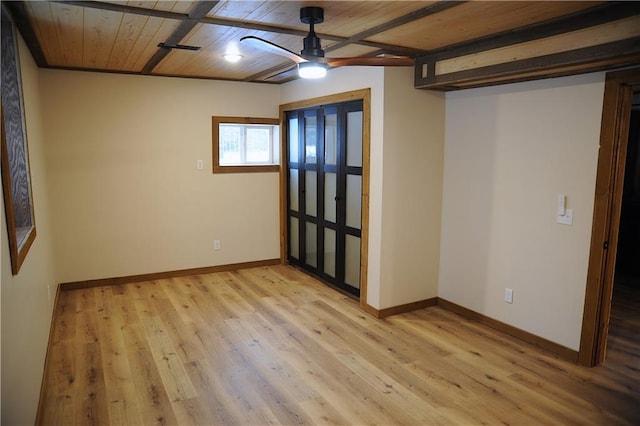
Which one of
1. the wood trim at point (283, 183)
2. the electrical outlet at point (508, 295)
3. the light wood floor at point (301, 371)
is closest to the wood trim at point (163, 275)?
the wood trim at point (283, 183)

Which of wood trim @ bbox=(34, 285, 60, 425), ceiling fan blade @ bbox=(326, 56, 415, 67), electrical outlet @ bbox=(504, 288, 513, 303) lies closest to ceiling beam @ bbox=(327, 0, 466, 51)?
ceiling fan blade @ bbox=(326, 56, 415, 67)

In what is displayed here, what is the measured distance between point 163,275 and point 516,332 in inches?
153

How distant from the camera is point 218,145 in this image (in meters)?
5.45

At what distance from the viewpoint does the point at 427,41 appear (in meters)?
3.30

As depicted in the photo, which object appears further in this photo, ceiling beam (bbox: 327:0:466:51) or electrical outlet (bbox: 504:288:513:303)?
electrical outlet (bbox: 504:288:513:303)

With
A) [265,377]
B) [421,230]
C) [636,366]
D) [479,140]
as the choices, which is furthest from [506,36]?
[265,377]

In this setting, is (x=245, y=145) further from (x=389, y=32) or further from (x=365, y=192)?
(x=389, y=32)

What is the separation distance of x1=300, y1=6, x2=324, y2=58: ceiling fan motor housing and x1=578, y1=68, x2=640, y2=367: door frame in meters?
1.98

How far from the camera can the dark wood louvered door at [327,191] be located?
4.53 m

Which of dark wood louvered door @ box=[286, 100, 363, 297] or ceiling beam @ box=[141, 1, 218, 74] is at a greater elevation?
ceiling beam @ box=[141, 1, 218, 74]

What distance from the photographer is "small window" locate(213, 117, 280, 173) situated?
18.0ft

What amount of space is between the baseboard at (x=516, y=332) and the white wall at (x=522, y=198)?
1.7 inches

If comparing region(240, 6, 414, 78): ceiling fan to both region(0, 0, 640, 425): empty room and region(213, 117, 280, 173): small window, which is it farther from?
region(213, 117, 280, 173): small window

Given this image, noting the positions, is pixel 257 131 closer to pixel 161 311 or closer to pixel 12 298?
pixel 161 311
